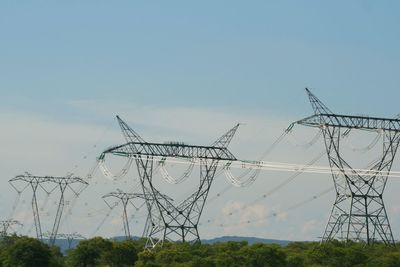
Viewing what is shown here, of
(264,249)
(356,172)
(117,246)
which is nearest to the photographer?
(356,172)

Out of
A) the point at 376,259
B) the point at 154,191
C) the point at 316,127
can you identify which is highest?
the point at 316,127

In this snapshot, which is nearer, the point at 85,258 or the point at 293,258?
the point at 293,258

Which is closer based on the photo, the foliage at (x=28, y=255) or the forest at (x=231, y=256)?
the forest at (x=231, y=256)

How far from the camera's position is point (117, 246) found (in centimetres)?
15200

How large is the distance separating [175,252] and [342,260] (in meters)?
23.6

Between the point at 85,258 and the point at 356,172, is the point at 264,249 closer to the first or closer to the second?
the point at 356,172

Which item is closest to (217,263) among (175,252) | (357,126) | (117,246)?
(175,252)

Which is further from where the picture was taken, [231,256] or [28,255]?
[28,255]

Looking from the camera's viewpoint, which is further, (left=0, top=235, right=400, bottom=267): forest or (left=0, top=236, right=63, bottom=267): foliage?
(left=0, top=236, right=63, bottom=267): foliage

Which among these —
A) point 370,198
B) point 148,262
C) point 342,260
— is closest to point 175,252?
point 148,262

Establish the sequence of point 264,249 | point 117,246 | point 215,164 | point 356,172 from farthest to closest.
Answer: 1. point 117,246
2. point 264,249
3. point 215,164
4. point 356,172

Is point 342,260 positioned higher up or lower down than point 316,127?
lower down

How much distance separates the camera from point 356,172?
4141 inches

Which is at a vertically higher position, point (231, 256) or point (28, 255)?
point (28, 255)
